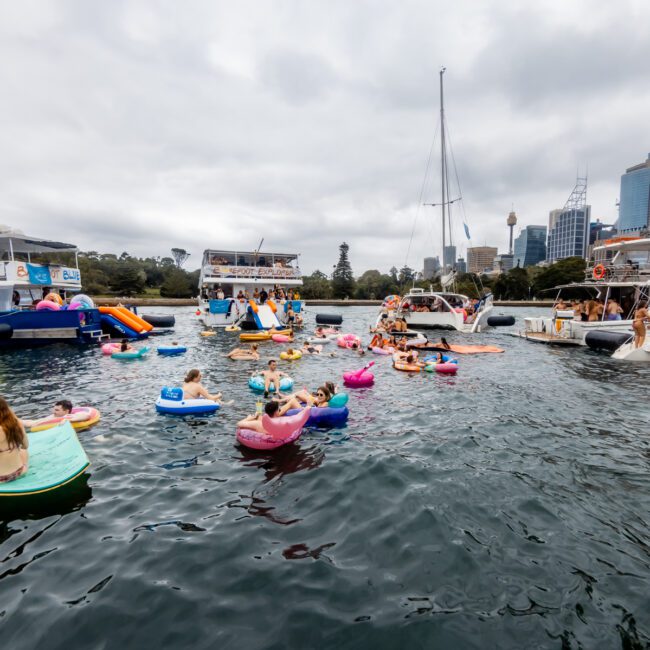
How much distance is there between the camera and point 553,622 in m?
3.96

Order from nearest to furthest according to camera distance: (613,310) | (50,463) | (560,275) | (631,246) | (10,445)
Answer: (10,445), (50,463), (613,310), (631,246), (560,275)

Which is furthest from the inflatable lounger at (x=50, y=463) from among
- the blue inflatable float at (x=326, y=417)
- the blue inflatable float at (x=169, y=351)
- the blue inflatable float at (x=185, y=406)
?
the blue inflatable float at (x=169, y=351)

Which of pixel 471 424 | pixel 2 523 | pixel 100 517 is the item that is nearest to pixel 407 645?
pixel 100 517

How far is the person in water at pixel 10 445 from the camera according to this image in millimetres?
5773

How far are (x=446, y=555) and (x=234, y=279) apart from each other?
3067cm

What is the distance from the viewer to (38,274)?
947 inches

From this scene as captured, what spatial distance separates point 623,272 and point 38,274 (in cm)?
3375

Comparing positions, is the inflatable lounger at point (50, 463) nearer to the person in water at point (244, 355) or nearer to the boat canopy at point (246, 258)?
the person in water at point (244, 355)

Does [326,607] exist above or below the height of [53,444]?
below

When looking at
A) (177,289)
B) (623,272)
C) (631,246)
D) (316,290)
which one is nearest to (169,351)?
(623,272)

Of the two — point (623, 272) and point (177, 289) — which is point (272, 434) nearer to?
point (623, 272)

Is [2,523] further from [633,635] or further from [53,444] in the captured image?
[633,635]

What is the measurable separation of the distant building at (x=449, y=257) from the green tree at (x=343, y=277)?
6692cm

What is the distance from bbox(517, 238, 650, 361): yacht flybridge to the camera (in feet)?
65.9
